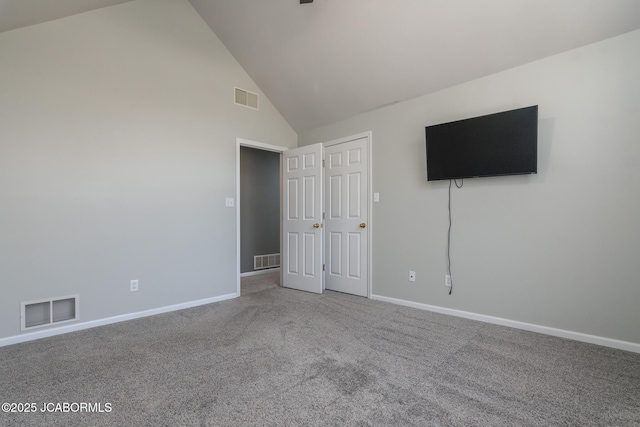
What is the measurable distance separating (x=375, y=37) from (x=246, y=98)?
194 centimetres

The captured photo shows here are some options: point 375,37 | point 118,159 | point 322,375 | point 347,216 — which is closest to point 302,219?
point 347,216

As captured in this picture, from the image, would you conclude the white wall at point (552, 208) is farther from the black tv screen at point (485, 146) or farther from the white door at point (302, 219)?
the white door at point (302, 219)

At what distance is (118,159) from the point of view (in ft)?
10.0

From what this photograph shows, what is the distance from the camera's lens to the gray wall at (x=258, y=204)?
5.49m

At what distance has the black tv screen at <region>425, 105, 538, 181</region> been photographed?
2.57 meters

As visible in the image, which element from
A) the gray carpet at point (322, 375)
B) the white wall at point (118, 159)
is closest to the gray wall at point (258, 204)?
the white wall at point (118, 159)

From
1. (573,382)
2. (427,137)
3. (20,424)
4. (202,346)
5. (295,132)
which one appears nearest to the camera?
(20,424)

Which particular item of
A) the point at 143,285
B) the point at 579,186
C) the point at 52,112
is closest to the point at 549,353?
the point at 579,186

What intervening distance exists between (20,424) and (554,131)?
13.2 feet

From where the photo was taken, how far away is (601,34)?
2.31m

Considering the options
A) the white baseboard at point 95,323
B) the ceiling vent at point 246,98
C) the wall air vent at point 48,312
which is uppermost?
the ceiling vent at point 246,98

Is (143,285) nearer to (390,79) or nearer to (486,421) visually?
(486,421)

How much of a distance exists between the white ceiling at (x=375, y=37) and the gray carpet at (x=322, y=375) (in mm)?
2454

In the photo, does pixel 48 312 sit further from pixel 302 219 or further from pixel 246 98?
pixel 246 98
